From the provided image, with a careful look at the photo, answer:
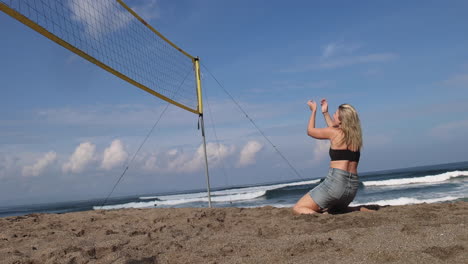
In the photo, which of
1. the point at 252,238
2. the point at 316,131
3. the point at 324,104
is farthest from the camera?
the point at 324,104

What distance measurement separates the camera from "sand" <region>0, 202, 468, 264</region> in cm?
210

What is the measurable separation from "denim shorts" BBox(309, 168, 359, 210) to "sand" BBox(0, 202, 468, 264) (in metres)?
0.25

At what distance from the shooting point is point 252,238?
274cm

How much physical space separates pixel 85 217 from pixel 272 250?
3264 mm

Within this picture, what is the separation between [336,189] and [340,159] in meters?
0.29

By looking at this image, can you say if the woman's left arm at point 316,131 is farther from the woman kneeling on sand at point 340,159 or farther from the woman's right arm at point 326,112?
the woman's right arm at point 326,112

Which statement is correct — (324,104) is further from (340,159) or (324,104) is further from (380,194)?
(380,194)

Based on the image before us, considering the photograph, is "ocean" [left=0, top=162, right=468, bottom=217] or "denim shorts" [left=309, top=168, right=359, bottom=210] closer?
"denim shorts" [left=309, top=168, right=359, bottom=210]

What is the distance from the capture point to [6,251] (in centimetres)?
298

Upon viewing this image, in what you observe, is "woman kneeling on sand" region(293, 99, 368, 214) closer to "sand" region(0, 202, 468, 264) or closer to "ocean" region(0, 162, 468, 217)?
"sand" region(0, 202, 468, 264)

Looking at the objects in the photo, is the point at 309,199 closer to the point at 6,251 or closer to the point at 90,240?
the point at 90,240

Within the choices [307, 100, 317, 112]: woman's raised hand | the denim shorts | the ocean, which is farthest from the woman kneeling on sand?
the ocean

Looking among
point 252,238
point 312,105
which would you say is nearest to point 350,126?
point 312,105

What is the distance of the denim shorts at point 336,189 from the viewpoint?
3480 millimetres
